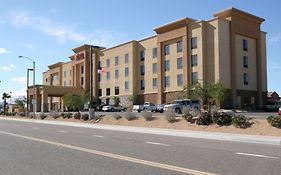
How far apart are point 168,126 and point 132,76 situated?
173 feet

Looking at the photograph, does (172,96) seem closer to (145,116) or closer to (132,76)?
(132,76)

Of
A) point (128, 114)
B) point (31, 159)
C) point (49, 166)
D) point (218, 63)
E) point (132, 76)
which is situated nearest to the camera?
point (49, 166)

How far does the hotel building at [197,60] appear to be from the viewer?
62.8 m

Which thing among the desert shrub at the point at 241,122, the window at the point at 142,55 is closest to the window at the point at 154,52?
the window at the point at 142,55

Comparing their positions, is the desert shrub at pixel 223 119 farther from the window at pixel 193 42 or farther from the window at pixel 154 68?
the window at pixel 154 68

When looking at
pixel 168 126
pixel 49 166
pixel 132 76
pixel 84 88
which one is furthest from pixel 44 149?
pixel 84 88

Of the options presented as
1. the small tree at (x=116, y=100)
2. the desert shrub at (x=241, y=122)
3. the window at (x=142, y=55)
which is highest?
the window at (x=142, y=55)

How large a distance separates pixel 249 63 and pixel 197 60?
989 cm

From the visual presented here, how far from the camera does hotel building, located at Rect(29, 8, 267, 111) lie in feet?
206

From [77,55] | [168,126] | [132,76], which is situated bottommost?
[168,126]

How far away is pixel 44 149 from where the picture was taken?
14.3m

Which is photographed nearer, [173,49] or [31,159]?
[31,159]

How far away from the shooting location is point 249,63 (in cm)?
6775

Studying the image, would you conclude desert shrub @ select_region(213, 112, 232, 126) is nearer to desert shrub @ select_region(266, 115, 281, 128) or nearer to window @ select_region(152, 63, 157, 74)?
desert shrub @ select_region(266, 115, 281, 128)
